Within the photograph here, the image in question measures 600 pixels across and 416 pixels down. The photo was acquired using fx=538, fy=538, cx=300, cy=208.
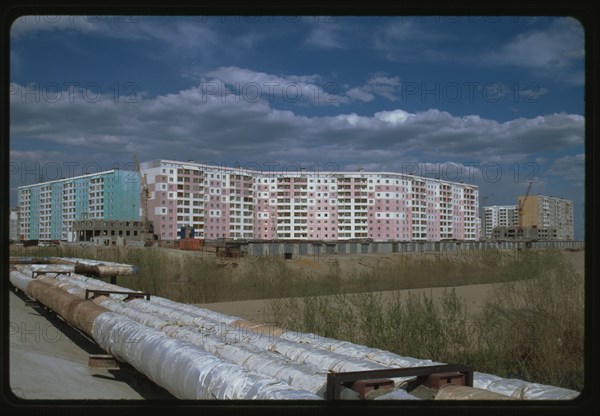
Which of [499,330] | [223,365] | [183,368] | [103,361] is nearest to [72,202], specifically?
[103,361]

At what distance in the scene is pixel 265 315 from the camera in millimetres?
14203

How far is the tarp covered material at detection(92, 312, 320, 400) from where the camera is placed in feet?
11.9

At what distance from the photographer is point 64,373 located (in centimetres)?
704

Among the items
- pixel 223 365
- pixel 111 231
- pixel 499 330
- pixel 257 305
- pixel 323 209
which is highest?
pixel 323 209

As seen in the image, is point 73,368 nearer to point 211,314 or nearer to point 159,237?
point 211,314

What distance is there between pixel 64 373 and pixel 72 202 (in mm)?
36353

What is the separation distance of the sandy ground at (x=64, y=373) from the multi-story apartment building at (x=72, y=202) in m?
17.4

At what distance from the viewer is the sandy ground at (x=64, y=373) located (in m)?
6.11

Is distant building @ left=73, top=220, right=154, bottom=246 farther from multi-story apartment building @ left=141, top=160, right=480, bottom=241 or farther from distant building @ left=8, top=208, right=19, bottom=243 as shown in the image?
distant building @ left=8, top=208, right=19, bottom=243

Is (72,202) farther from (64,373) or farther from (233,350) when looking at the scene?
(233,350)

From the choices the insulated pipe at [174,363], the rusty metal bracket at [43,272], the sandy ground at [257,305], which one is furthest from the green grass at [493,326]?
the rusty metal bracket at [43,272]

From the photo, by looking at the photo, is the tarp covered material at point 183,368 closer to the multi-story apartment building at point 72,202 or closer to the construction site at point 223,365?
the construction site at point 223,365

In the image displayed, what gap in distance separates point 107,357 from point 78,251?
22099 mm

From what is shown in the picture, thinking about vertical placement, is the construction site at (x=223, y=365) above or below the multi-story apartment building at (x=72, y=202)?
below
